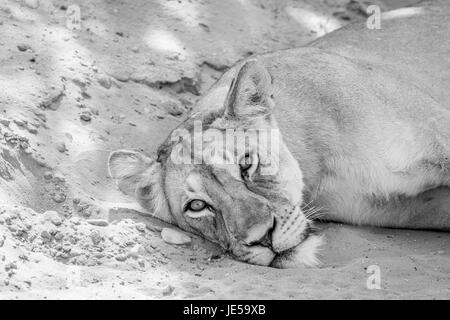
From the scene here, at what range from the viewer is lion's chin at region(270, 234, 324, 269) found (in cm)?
434

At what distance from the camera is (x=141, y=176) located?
4836mm

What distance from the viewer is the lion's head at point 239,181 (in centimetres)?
427

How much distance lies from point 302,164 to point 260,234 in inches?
27.3

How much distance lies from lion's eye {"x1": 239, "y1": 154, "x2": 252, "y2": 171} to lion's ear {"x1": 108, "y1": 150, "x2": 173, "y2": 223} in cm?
62

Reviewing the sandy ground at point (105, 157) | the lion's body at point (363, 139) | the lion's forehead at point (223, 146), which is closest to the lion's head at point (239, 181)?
the lion's forehead at point (223, 146)

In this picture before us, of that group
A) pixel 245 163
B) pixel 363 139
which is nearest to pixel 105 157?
pixel 245 163

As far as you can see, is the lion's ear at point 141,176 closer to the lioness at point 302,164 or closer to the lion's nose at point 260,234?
the lioness at point 302,164

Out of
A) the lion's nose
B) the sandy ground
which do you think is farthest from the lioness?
the sandy ground

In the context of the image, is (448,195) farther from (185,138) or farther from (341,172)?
(185,138)

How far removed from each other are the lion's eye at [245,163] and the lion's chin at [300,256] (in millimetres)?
478

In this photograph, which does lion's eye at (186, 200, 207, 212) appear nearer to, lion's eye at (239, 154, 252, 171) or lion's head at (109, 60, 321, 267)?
lion's head at (109, 60, 321, 267)

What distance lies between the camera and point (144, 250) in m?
4.38

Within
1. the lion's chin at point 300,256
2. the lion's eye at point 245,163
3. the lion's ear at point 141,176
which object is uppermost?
the lion's eye at point 245,163

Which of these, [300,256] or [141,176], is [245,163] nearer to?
[300,256]
